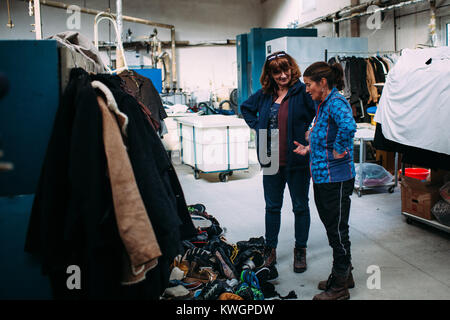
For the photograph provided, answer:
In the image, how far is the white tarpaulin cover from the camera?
3096 mm

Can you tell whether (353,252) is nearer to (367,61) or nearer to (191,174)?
(191,174)

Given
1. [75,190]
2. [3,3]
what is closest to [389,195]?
[75,190]

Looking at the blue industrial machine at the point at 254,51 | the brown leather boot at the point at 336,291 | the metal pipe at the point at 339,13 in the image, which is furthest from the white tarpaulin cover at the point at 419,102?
the blue industrial machine at the point at 254,51

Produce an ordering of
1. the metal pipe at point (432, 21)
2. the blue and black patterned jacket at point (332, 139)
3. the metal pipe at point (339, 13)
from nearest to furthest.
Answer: the blue and black patterned jacket at point (332, 139), the metal pipe at point (432, 21), the metal pipe at point (339, 13)

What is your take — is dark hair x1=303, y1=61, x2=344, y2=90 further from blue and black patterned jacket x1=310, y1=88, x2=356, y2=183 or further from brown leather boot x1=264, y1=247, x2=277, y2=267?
brown leather boot x1=264, y1=247, x2=277, y2=267

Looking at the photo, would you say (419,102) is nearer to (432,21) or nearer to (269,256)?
(269,256)

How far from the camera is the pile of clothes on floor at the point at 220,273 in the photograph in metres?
2.39

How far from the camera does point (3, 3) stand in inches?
404

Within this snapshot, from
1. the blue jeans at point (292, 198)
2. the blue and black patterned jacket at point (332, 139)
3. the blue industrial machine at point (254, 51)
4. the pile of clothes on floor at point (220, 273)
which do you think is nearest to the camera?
the blue and black patterned jacket at point (332, 139)

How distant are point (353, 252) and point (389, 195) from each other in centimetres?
192

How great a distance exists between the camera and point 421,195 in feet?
11.9

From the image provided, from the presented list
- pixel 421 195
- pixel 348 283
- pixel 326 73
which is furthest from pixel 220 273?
pixel 421 195

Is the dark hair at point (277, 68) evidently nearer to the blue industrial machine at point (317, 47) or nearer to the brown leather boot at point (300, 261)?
the brown leather boot at point (300, 261)

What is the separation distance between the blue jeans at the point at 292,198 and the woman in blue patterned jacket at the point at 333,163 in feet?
1.01
